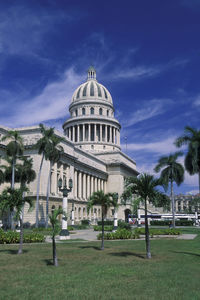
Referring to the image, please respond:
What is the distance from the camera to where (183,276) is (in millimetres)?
13234

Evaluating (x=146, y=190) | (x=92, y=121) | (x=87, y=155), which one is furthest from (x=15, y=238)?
(x=92, y=121)

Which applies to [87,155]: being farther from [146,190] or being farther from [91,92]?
[146,190]

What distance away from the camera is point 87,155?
86.8 meters

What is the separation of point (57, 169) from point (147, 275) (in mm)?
53867

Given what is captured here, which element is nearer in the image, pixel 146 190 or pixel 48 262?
pixel 48 262

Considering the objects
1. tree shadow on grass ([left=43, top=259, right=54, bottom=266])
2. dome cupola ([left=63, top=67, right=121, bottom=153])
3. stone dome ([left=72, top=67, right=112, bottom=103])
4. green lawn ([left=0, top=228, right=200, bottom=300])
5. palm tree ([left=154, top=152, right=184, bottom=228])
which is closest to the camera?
green lawn ([left=0, top=228, right=200, bottom=300])

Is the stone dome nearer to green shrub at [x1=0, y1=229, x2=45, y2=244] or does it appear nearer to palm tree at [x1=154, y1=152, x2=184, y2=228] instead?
palm tree at [x1=154, y1=152, x2=184, y2=228]

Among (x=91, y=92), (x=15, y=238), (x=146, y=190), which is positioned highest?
(x=91, y=92)

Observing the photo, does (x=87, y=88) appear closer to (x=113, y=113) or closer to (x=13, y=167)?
(x=113, y=113)

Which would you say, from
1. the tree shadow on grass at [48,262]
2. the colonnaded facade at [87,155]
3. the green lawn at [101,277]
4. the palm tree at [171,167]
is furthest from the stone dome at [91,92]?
the tree shadow on grass at [48,262]

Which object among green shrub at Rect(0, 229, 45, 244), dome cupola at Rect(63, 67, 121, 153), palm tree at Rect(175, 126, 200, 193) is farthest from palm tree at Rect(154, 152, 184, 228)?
dome cupola at Rect(63, 67, 121, 153)

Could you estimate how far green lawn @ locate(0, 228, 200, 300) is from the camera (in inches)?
414

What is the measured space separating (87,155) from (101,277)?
73.9 meters

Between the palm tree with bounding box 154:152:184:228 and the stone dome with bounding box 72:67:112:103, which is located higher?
the stone dome with bounding box 72:67:112:103
